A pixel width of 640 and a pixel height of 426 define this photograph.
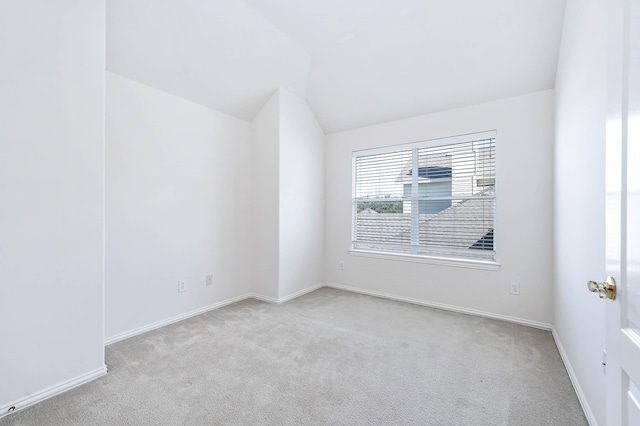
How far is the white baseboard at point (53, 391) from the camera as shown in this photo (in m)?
1.67

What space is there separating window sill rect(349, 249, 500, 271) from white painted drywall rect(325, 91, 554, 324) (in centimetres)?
5

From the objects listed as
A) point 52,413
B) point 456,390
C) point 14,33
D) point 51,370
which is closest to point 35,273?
point 51,370

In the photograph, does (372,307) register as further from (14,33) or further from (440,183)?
(14,33)

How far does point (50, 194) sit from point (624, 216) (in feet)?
8.76

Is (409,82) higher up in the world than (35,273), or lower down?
higher up

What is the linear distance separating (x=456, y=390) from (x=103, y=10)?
3.40 metres

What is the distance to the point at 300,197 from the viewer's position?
395cm

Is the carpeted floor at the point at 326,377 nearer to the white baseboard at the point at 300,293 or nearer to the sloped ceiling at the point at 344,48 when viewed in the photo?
the white baseboard at the point at 300,293

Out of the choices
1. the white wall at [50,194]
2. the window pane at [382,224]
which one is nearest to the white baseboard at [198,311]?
the white wall at [50,194]

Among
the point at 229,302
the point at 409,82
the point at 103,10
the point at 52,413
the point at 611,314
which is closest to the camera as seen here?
the point at 611,314

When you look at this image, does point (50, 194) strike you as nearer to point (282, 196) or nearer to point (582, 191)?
point (282, 196)

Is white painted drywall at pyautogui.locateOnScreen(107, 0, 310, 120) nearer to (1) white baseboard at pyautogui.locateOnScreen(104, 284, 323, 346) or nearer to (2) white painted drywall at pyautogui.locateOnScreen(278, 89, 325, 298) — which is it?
(2) white painted drywall at pyautogui.locateOnScreen(278, 89, 325, 298)

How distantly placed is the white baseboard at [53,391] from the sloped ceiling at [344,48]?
7.81ft

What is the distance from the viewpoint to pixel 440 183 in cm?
360
